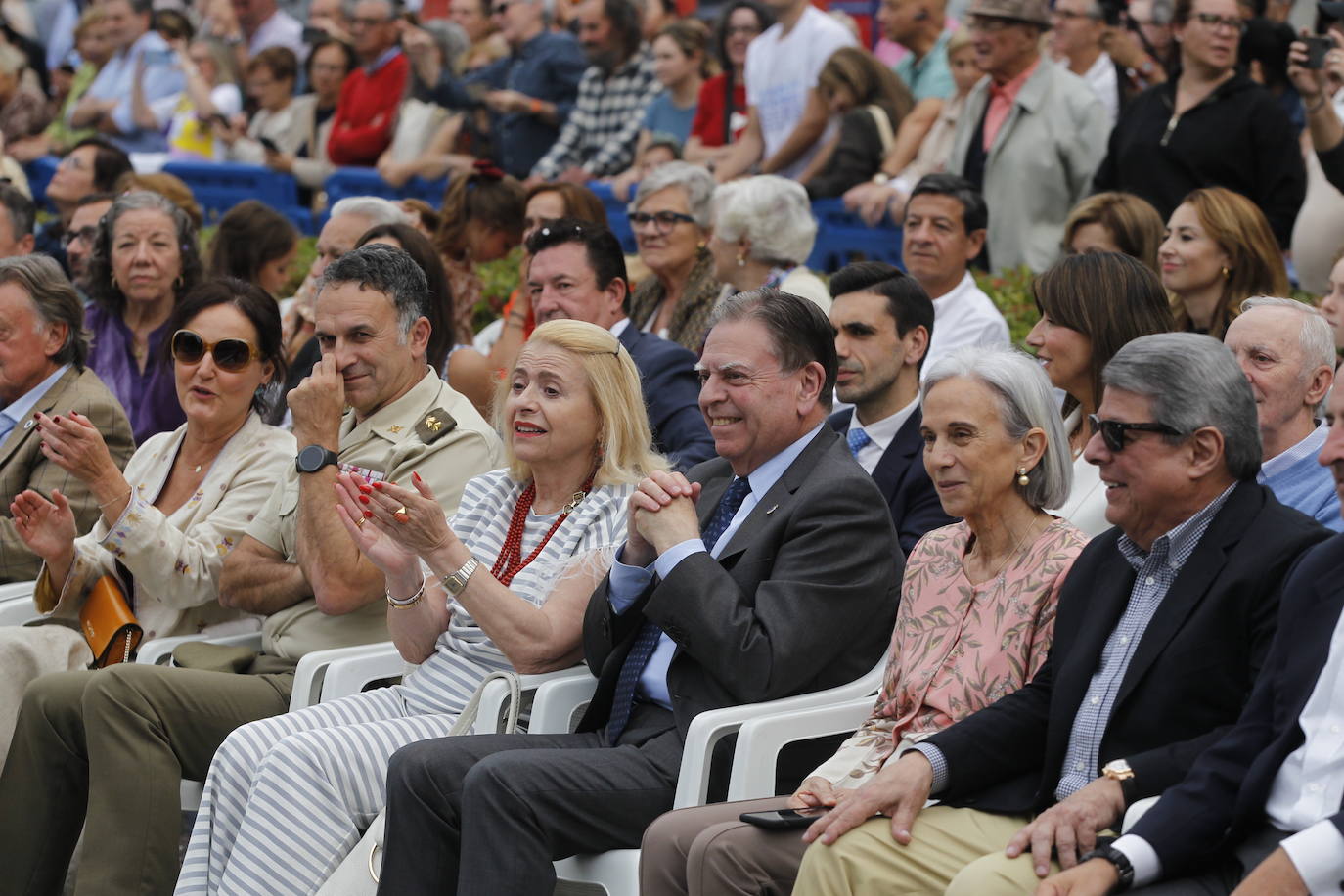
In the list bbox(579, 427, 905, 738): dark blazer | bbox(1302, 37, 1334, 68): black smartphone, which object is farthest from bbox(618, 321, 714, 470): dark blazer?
bbox(1302, 37, 1334, 68): black smartphone

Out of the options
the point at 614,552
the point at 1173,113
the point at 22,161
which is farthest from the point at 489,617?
the point at 22,161

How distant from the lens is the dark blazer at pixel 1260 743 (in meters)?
3.41

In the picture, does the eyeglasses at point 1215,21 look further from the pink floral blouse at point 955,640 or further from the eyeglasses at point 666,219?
the pink floral blouse at point 955,640

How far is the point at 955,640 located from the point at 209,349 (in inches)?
114

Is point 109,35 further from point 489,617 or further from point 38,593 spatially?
point 489,617

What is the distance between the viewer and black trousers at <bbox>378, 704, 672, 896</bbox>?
4.32 m

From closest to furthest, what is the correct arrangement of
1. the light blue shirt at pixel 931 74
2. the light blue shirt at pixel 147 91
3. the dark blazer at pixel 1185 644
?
the dark blazer at pixel 1185 644 → the light blue shirt at pixel 931 74 → the light blue shirt at pixel 147 91

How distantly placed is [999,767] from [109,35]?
12707 millimetres

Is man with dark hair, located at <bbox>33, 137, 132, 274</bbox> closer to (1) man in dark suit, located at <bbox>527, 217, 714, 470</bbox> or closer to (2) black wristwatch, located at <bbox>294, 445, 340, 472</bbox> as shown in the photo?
(1) man in dark suit, located at <bbox>527, 217, 714, 470</bbox>

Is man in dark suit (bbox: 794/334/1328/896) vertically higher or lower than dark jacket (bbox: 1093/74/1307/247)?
lower

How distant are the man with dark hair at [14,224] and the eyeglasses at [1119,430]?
6438 mm

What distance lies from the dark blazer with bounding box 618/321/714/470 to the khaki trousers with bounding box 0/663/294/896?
1.58m

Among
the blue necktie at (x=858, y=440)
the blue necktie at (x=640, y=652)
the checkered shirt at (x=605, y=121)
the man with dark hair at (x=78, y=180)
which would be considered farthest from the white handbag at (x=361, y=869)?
the checkered shirt at (x=605, y=121)

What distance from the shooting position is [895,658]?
435cm
